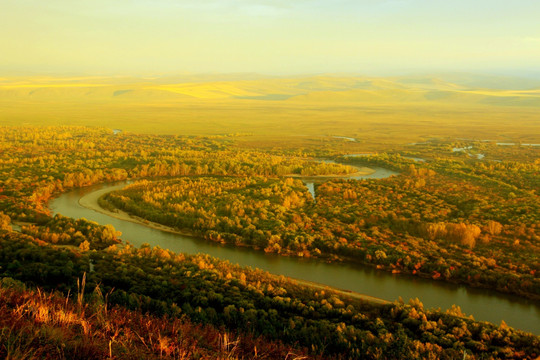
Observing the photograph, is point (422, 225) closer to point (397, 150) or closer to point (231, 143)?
point (397, 150)

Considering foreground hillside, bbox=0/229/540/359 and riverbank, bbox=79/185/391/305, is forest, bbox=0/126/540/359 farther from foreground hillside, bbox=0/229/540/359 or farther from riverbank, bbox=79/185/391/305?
riverbank, bbox=79/185/391/305

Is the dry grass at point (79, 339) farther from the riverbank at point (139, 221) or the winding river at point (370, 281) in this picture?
the winding river at point (370, 281)

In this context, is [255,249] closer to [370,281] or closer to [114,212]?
[370,281]

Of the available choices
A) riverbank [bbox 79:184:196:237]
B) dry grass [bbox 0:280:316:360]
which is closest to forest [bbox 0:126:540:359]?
dry grass [bbox 0:280:316:360]

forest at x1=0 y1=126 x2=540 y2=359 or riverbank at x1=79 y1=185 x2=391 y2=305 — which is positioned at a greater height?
forest at x1=0 y1=126 x2=540 y2=359

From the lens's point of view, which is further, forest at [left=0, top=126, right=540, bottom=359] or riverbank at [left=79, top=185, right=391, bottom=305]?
riverbank at [left=79, top=185, right=391, bottom=305]

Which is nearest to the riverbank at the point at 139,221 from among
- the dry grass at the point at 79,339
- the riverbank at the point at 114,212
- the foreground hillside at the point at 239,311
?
the riverbank at the point at 114,212
